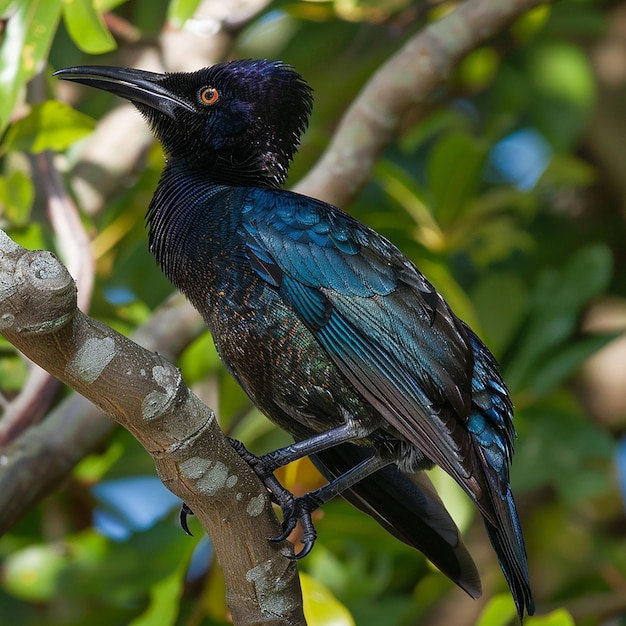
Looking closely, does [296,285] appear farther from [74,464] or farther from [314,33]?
[314,33]

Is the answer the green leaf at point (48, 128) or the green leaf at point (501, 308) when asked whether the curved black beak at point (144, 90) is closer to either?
the green leaf at point (48, 128)

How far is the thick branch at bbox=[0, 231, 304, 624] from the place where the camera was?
2170 millimetres

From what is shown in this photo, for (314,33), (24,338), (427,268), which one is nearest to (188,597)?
(427,268)

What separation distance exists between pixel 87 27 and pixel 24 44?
0.22m

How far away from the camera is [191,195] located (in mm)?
3457

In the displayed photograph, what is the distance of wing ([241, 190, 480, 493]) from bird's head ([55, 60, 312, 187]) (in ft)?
1.16

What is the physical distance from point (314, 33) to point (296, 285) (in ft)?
8.29

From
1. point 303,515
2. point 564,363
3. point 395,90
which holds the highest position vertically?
point 395,90

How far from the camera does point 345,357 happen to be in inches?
123

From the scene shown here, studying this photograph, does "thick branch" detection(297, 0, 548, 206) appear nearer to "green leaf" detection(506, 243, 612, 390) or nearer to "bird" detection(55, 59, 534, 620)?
"bird" detection(55, 59, 534, 620)

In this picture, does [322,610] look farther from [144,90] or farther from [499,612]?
[144,90]

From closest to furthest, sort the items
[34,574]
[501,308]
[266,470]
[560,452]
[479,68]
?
[266,470] < [34,574] < [560,452] < [501,308] < [479,68]

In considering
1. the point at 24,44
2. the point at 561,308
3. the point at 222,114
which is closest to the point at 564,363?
the point at 561,308

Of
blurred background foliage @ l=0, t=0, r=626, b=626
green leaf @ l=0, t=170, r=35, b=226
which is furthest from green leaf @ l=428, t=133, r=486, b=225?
green leaf @ l=0, t=170, r=35, b=226
